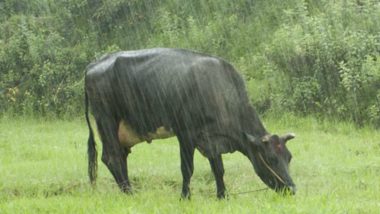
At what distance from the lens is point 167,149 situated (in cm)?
1124

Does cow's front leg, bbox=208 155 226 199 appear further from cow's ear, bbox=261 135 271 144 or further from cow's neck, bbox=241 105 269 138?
cow's ear, bbox=261 135 271 144

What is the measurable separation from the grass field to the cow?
407 millimetres

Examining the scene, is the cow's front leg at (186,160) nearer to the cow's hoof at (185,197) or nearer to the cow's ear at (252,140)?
the cow's hoof at (185,197)

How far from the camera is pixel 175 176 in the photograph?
9.05 metres

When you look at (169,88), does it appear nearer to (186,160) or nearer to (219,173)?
(186,160)

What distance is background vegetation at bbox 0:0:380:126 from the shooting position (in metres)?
13.3

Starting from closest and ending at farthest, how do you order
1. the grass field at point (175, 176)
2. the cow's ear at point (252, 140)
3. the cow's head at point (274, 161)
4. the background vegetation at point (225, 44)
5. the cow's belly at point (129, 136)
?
the grass field at point (175, 176) < the cow's head at point (274, 161) < the cow's ear at point (252, 140) < the cow's belly at point (129, 136) < the background vegetation at point (225, 44)

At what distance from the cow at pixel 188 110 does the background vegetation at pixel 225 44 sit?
5.71 metres

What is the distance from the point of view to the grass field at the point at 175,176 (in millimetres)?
6652

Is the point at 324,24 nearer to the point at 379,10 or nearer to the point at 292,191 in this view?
the point at 379,10

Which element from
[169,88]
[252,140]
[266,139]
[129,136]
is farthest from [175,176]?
[266,139]

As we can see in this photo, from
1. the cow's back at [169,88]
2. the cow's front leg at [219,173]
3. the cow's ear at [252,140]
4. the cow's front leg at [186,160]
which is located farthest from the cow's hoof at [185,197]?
the cow's ear at [252,140]

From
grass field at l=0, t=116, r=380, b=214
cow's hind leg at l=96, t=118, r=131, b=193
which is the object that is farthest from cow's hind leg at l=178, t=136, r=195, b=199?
cow's hind leg at l=96, t=118, r=131, b=193

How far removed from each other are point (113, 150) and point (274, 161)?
213 cm
